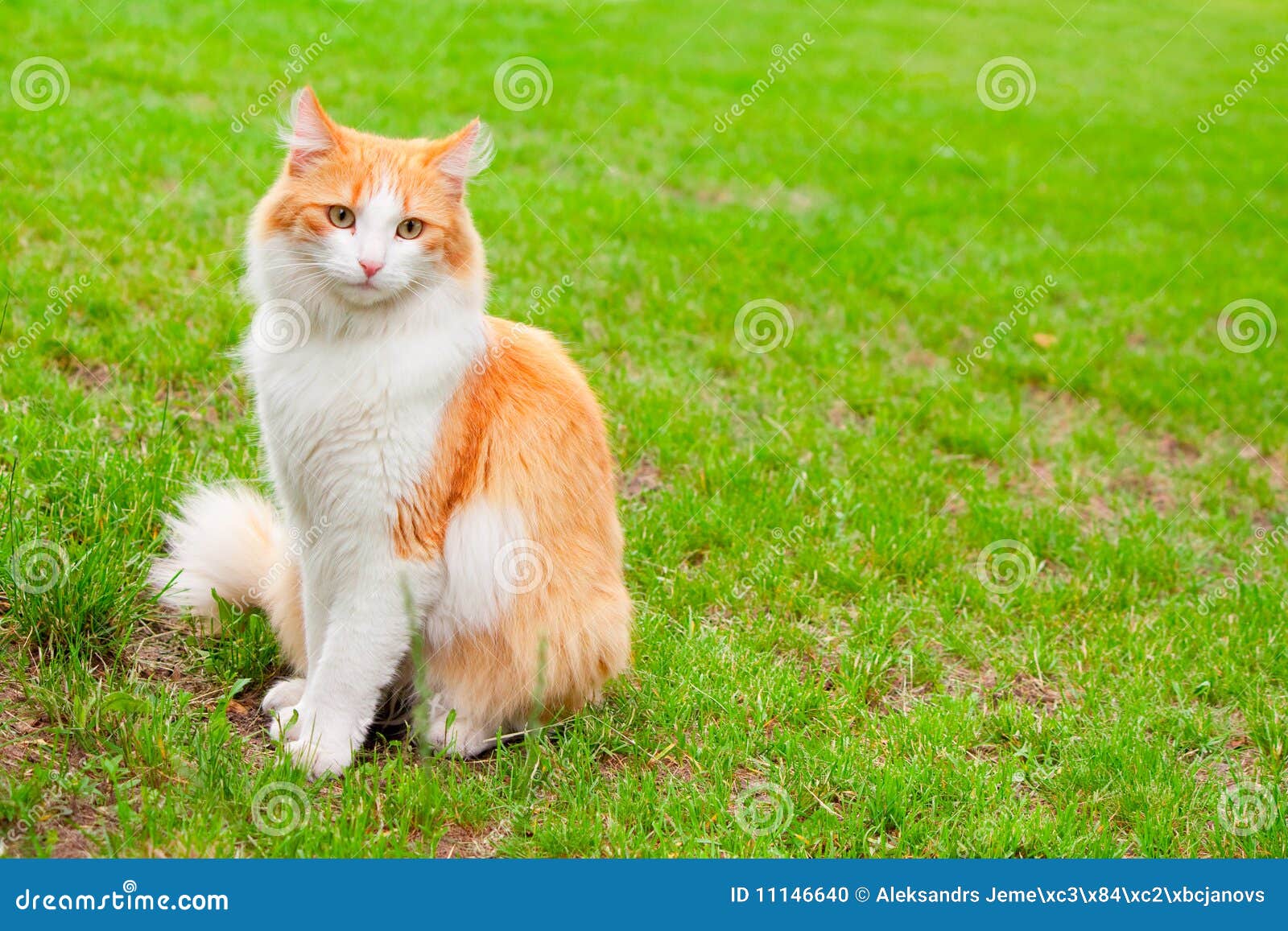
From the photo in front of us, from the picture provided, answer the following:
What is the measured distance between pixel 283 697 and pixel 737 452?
2.41 meters

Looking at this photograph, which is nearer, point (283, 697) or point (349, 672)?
point (349, 672)

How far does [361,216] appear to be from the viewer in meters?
2.79

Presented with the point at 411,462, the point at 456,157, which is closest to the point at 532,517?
the point at 411,462

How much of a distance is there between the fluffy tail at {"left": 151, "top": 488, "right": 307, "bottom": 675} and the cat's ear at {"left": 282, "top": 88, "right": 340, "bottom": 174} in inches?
42.9

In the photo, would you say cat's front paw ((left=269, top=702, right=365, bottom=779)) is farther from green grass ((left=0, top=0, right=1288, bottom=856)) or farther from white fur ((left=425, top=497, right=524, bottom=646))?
white fur ((left=425, top=497, right=524, bottom=646))

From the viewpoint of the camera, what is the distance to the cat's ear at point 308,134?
2.83 metres

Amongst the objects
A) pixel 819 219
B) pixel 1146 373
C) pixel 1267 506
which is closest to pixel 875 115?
pixel 819 219

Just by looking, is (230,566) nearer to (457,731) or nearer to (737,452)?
(457,731)

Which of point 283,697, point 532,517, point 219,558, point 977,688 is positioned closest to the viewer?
point 532,517

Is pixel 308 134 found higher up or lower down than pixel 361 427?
higher up

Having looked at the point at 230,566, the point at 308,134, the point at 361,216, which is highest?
the point at 308,134

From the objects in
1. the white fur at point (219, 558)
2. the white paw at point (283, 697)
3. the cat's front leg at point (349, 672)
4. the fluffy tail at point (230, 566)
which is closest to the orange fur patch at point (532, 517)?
the cat's front leg at point (349, 672)

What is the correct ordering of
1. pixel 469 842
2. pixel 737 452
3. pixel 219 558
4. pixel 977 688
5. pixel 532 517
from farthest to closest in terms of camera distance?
pixel 737 452 < pixel 977 688 < pixel 219 558 < pixel 532 517 < pixel 469 842

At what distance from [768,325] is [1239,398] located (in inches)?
110
